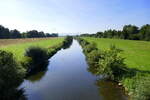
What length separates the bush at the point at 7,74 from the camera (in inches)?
427

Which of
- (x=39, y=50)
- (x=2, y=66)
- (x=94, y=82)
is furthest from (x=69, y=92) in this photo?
(x=39, y=50)

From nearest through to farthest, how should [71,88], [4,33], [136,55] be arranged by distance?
1. [71,88]
2. [136,55]
3. [4,33]

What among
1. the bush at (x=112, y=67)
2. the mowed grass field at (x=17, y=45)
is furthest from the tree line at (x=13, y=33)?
the bush at (x=112, y=67)

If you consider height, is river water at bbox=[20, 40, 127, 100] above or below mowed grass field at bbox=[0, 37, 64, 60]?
below

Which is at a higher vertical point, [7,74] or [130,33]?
[130,33]

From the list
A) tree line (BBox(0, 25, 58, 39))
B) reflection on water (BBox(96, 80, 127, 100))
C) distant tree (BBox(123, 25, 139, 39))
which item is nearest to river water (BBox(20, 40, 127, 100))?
reflection on water (BBox(96, 80, 127, 100))

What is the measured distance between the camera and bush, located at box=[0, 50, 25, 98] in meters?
10.8

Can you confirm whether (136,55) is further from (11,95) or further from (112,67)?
(11,95)

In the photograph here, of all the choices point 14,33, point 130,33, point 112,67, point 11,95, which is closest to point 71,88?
point 112,67

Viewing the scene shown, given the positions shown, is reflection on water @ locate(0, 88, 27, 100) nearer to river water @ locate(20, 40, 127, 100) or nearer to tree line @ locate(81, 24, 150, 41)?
river water @ locate(20, 40, 127, 100)

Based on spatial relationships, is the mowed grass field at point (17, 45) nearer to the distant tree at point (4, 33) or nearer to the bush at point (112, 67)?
the bush at point (112, 67)

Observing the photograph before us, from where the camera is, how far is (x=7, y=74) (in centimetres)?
1134

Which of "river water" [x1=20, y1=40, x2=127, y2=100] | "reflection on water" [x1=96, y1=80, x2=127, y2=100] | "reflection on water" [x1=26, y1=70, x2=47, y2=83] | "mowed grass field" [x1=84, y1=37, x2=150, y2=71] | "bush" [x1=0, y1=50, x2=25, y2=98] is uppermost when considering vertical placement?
"bush" [x1=0, y1=50, x2=25, y2=98]

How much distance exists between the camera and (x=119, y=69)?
1612cm
